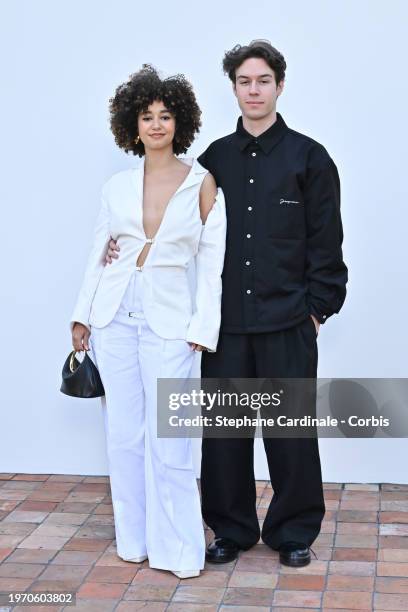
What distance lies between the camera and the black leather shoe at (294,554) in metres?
3.62

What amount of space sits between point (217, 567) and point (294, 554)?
258mm

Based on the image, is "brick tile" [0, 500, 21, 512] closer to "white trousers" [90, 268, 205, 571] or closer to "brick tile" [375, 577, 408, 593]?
"white trousers" [90, 268, 205, 571]

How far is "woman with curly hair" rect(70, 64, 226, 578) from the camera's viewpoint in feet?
11.5

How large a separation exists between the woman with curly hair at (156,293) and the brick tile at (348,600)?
1.47ft

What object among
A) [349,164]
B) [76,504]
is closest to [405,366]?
[349,164]

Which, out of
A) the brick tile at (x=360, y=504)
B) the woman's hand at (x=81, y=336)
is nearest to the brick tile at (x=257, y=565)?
the brick tile at (x=360, y=504)

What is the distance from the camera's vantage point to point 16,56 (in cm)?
452

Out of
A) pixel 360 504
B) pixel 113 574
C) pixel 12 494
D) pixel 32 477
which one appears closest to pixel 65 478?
pixel 32 477

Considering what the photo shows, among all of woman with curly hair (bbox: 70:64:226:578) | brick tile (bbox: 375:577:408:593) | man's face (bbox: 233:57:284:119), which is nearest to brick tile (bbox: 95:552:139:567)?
woman with curly hair (bbox: 70:64:226:578)

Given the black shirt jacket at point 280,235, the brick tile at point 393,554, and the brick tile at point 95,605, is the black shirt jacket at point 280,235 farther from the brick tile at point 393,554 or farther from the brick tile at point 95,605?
the brick tile at point 95,605

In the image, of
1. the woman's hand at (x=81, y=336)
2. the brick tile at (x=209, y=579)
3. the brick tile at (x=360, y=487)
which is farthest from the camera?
the brick tile at (x=360, y=487)

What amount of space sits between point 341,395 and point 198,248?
1.22 metres

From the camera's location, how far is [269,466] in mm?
3723

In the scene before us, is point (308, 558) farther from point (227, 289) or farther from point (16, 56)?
point (16, 56)
